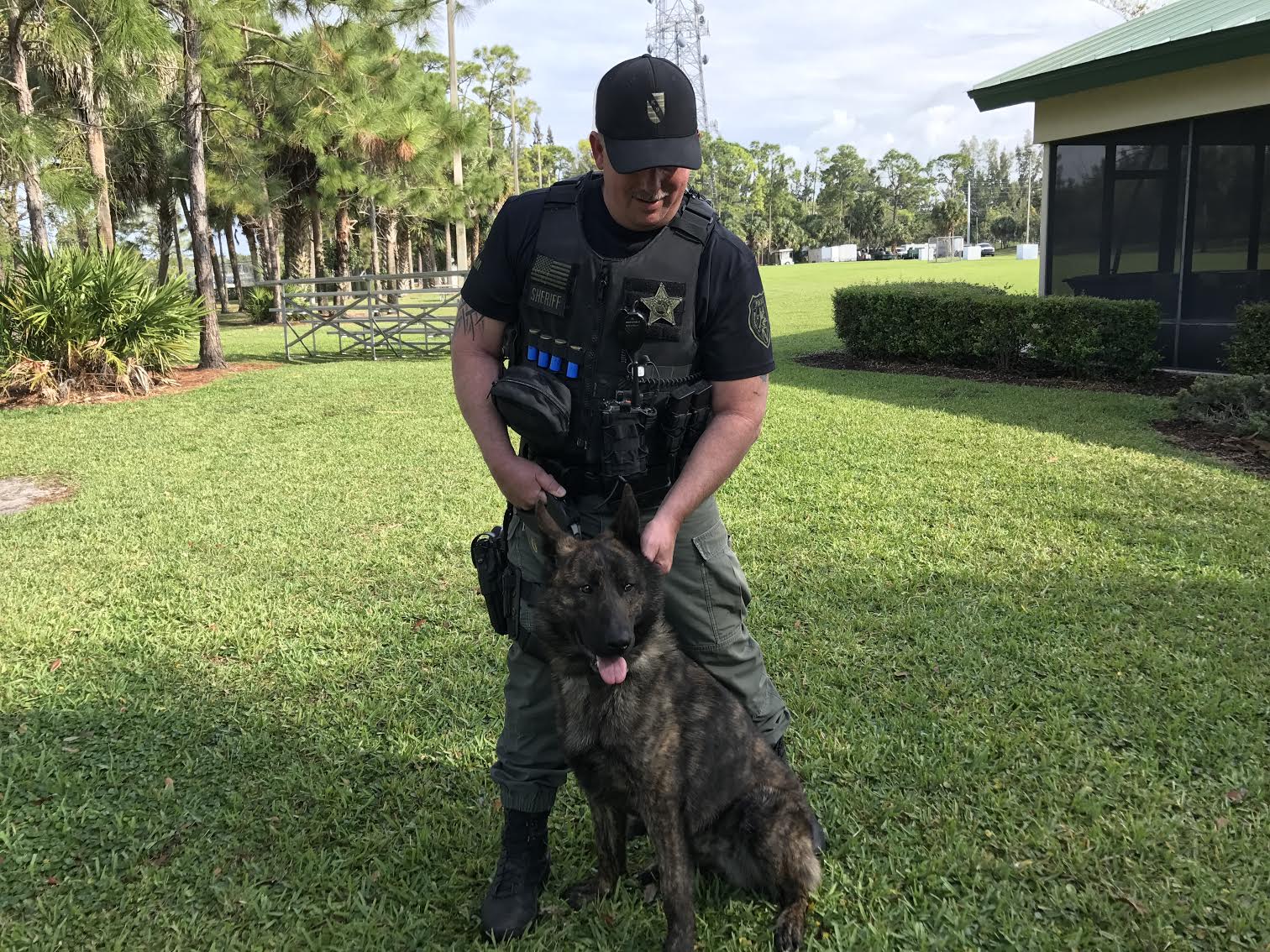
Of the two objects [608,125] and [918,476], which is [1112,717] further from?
[918,476]

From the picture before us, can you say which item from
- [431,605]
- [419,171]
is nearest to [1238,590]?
[431,605]

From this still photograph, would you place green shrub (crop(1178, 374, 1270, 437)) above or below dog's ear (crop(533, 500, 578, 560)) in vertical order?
below

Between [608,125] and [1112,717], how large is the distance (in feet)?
10.1

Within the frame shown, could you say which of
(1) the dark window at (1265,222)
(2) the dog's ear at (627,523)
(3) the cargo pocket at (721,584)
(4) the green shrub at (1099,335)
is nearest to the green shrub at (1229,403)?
(4) the green shrub at (1099,335)

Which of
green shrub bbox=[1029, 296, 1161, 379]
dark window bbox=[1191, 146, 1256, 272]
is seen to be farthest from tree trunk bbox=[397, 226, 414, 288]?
dark window bbox=[1191, 146, 1256, 272]

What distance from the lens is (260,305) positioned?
2658 cm

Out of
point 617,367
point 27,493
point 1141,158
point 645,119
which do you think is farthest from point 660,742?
point 1141,158

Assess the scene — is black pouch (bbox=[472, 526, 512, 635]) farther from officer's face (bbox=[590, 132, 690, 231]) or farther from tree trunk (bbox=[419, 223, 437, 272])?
tree trunk (bbox=[419, 223, 437, 272])

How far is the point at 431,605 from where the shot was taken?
4750mm

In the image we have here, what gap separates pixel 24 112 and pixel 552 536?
1512 cm

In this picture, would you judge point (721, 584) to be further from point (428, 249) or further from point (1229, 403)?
point (428, 249)

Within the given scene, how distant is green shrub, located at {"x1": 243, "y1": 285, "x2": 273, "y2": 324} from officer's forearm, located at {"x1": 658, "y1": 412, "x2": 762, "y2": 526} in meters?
26.4

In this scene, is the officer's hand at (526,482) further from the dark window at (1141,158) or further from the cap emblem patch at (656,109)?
the dark window at (1141,158)

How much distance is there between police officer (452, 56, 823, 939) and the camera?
2197 mm
